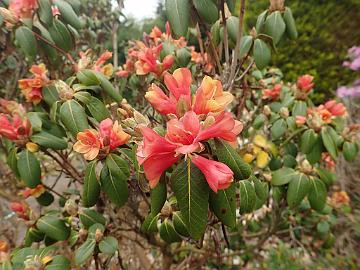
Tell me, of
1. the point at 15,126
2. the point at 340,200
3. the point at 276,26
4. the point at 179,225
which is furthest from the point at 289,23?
the point at 340,200

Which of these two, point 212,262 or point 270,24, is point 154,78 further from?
point 212,262

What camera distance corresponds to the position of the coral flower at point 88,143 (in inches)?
39.9

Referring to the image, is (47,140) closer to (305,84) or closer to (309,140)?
(309,140)

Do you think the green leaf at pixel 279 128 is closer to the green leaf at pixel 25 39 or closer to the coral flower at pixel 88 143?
the coral flower at pixel 88 143

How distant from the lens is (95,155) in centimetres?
100

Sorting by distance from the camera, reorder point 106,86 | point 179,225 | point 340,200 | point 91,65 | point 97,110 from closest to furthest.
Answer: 1. point 179,225
2. point 97,110
3. point 106,86
4. point 91,65
5. point 340,200

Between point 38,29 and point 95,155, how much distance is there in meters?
0.82

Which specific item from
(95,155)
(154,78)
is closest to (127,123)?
(95,155)

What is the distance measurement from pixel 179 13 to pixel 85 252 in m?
0.87

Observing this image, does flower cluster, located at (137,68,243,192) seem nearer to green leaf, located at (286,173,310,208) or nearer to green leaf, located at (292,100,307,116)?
green leaf, located at (286,173,310,208)

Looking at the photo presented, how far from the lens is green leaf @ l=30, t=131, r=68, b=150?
4.38 feet

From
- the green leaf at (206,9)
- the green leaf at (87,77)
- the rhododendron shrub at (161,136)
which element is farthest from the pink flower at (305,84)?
the green leaf at (87,77)

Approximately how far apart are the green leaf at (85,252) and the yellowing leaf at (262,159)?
0.93m

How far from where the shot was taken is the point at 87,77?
4.42ft
